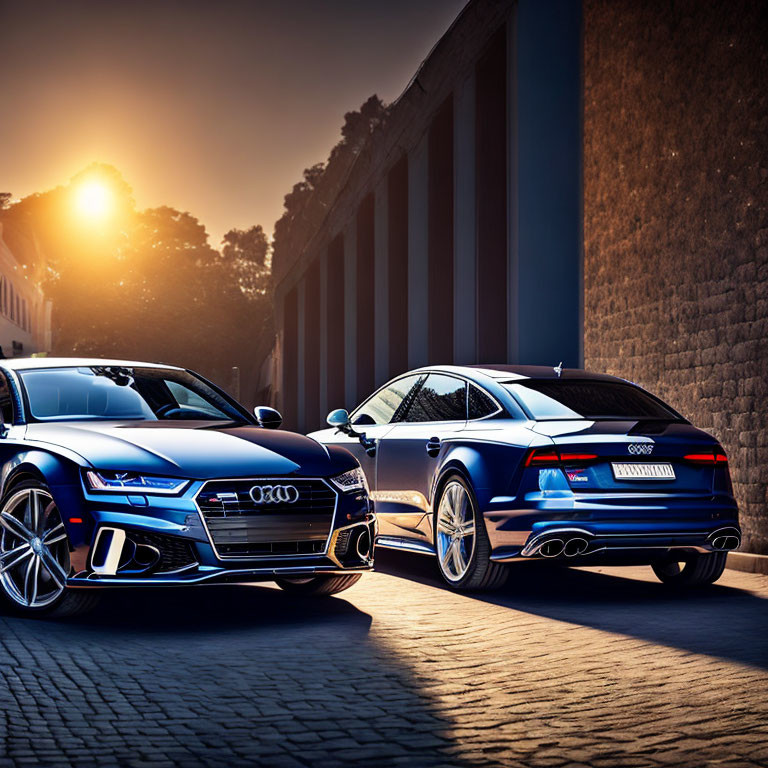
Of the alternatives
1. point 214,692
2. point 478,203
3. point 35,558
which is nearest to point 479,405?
point 35,558

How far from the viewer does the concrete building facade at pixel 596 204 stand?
12.8 m

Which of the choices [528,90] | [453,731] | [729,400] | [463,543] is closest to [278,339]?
[528,90]

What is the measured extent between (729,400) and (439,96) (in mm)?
13268

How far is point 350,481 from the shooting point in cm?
823

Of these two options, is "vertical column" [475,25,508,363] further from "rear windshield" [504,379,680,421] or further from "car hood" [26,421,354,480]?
"car hood" [26,421,354,480]

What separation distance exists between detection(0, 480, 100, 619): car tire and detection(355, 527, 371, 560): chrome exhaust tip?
5.19 feet

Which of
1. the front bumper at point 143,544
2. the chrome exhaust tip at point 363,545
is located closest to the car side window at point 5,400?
the front bumper at point 143,544

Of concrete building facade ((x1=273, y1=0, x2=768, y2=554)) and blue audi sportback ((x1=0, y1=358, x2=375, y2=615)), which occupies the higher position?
concrete building facade ((x1=273, y1=0, x2=768, y2=554))

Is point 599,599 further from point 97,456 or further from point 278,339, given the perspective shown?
point 278,339

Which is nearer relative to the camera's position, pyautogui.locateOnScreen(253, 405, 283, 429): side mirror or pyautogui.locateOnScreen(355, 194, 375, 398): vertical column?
pyautogui.locateOnScreen(253, 405, 283, 429): side mirror

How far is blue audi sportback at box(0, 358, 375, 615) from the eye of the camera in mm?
7391

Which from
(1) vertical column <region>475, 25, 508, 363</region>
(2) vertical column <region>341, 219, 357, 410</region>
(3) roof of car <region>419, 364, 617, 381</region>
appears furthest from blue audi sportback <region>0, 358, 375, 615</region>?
(2) vertical column <region>341, 219, 357, 410</region>

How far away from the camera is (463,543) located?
9.35 metres

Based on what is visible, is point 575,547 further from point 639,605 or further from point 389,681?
point 389,681
